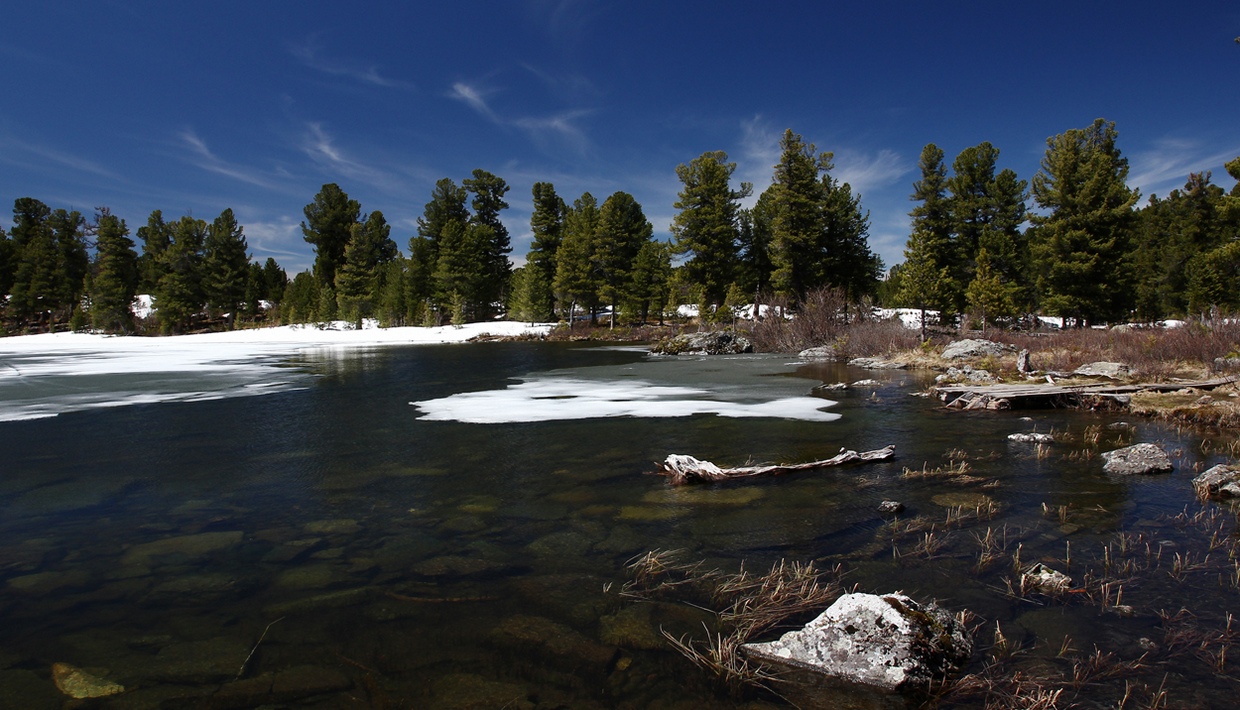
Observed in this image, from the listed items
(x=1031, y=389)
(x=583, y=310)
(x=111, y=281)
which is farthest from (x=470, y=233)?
(x=1031, y=389)

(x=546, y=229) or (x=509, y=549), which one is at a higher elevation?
(x=546, y=229)

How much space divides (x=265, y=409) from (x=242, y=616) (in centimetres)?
1180

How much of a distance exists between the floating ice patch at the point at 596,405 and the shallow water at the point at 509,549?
1.23 metres

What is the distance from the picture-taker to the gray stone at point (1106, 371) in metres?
15.9

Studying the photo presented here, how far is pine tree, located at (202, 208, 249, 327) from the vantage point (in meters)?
69.5

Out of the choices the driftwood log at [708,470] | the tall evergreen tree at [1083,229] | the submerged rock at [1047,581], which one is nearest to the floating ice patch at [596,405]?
the driftwood log at [708,470]

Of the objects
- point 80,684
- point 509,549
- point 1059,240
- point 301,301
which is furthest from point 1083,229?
point 301,301

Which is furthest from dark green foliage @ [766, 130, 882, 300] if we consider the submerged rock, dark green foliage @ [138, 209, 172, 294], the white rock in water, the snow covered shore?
dark green foliage @ [138, 209, 172, 294]

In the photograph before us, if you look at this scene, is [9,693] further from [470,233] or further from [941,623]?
[470,233]

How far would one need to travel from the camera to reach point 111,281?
208ft

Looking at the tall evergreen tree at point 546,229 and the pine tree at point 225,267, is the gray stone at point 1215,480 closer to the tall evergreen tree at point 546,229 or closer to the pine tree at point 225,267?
the tall evergreen tree at point 546,229

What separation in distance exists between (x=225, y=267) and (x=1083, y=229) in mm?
83710

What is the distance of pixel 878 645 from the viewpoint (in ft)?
11.7

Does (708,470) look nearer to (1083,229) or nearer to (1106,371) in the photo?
(1106,371)
